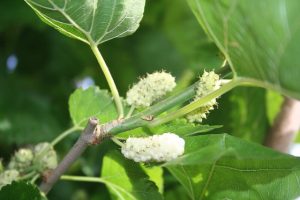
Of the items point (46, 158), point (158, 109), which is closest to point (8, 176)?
point (46, 158)

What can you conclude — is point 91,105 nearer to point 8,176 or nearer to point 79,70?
point 8,176

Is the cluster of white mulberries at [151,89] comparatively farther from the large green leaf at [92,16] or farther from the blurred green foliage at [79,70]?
the blurred green foliage at [79,70]

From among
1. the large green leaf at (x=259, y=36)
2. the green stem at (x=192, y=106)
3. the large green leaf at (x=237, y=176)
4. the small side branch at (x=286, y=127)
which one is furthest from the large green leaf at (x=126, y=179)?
the small side branch at (x=286, y=127)

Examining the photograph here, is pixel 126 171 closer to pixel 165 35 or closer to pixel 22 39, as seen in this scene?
pixel 22 39

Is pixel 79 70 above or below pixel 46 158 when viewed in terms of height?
above

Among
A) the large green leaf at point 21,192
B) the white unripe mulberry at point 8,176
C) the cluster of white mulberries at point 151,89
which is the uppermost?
the cluster of white mulberries at point 151,89

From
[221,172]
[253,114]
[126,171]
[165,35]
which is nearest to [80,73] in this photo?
[165,35]
